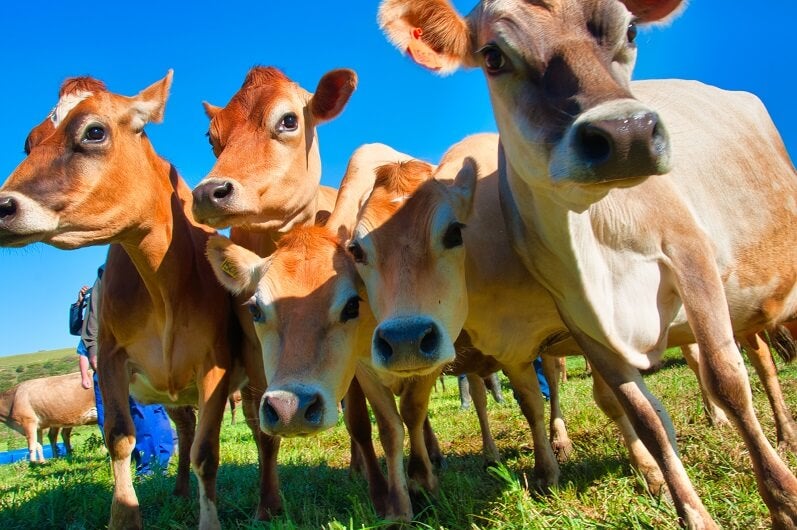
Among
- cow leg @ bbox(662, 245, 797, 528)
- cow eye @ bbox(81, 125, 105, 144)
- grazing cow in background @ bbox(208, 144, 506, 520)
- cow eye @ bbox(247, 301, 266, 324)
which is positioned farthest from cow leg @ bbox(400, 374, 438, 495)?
cow eye @ bbox(81, 125, 105, 144)

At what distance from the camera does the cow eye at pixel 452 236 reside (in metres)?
3.46

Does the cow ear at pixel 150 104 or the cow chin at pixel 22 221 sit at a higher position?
the cow ear at pixel 150 104

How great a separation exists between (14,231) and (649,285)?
334 cm

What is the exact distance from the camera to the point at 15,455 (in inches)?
722

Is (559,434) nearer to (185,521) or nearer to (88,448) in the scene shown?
(185,521)

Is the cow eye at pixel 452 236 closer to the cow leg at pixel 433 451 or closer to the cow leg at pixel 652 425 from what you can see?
the cow leg at pixel 652 425

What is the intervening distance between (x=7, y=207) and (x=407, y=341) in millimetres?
2375

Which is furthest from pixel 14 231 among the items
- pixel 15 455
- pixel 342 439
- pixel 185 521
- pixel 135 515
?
pixel 15 455

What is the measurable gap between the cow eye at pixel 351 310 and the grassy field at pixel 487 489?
1.02 metres

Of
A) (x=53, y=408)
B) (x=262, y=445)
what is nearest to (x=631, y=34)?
(x=262, y=445)

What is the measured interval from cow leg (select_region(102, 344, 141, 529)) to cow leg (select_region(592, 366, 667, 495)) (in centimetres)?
304

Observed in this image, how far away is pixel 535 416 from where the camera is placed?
4754mm

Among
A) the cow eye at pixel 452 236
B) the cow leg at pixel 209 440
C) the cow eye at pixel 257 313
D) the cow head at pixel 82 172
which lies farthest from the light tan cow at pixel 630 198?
the cow leg at pixel 209 440

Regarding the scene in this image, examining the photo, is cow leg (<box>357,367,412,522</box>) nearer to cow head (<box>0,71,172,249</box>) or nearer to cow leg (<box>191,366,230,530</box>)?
cow leg (<box>191,366,230,530</box>)
